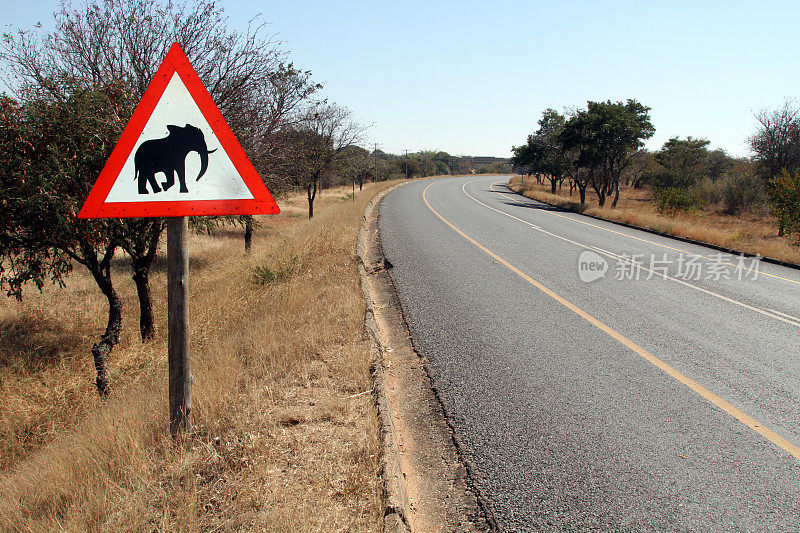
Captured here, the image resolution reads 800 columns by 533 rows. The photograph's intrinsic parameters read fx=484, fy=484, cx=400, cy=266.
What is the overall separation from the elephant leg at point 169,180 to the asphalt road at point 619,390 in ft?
8.28

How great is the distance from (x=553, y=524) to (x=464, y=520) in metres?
0.48

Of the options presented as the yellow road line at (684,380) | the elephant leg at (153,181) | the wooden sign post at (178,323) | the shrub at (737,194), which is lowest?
the yellow road line at (684,380)

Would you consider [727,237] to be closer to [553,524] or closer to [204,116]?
[553,524]

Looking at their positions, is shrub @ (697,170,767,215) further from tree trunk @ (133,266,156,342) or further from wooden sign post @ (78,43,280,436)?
wooden sign post @ (78,43,280,436)

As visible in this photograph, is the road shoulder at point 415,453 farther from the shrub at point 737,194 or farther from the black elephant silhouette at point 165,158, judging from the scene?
the shrub at point 737,194

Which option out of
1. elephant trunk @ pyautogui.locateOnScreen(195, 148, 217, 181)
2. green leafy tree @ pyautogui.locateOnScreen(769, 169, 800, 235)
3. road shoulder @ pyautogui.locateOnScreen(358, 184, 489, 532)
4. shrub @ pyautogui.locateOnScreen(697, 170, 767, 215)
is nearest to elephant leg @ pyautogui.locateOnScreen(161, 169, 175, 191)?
elephant trunk @ pyautogui.locateOnScreen(195, 148, 217, 181)

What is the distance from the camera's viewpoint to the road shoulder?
269 centimetres

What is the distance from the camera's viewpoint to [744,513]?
270cm

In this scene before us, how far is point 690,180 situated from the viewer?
44.0 m

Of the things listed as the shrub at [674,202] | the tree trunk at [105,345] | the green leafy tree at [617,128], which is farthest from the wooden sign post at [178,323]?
the green leafy tree at [617,128]

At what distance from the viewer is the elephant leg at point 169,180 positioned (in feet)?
8.31

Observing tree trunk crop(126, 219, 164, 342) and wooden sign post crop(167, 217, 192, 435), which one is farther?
tree trunk crop(126, 219, 164, 342)

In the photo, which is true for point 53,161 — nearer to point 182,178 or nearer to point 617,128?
point 182,178

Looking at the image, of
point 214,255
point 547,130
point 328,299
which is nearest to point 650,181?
point 547,130
